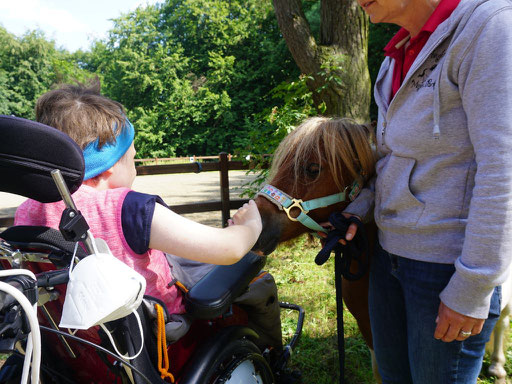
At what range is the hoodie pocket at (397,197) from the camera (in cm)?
122

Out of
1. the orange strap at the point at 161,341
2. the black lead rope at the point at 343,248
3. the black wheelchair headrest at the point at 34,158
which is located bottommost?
the orange strap at the point at 161,341

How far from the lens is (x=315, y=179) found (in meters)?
1.67

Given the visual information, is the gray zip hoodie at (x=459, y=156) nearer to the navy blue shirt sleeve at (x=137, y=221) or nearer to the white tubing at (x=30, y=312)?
the navy blue shirt sleeve at (x=137, y=221)

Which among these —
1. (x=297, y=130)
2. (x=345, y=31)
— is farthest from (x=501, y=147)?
(x=345, y=31)

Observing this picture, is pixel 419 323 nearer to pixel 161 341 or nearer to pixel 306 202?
pixel 306 202

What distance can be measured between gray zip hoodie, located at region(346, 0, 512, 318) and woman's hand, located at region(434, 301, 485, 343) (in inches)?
1.1

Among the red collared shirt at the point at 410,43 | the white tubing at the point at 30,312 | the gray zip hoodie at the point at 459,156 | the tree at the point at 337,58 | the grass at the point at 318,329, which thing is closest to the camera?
the white tubing at the point at 30,312

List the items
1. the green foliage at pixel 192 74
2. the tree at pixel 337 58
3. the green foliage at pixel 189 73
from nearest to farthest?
the tree at pixel 337 58, the green foliage at pixel 189 73, the green foliage at pixel 192 74

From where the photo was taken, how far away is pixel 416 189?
1.22 metres

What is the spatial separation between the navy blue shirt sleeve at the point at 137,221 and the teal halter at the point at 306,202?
2.02 ft

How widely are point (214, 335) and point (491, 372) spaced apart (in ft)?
7.25

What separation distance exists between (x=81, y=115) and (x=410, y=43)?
4.02 ft

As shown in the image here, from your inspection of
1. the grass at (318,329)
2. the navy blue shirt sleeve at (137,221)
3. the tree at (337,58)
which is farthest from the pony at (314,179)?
the tree at (337,58)

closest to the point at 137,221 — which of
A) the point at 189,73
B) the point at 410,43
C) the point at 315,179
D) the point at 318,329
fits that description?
the point at 315,179
